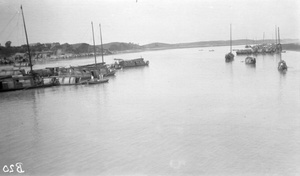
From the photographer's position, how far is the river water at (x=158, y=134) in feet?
21.6

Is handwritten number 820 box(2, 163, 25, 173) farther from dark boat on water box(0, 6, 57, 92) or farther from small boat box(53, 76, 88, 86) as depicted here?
small boat box(53, 76, 88, 86)

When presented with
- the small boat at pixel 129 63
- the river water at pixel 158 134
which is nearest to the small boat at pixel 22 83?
the river water at pixel 158 134

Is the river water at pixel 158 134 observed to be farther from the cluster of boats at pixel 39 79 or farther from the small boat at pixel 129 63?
the small boat at pixel 129 63

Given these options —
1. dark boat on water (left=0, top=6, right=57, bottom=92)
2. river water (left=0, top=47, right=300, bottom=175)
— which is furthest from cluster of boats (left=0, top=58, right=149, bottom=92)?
river water (left=0, top=47, right=300, bottom=175)

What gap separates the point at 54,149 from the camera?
8.09 m

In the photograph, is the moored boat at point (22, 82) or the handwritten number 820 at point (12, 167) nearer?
the handwritten number 820 at point (12, 167)

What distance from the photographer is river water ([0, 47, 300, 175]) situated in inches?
260

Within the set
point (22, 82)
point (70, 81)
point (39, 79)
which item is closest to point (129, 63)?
point (70, 81)

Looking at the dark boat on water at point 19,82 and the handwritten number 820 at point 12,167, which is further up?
the dark boat on water at point 19,82

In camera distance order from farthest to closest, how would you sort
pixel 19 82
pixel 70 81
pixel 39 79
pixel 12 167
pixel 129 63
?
pixel 129 63, pixel 70 81, pixel 39 79, pixel 19 82, pixel 12 167

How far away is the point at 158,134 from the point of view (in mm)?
8805

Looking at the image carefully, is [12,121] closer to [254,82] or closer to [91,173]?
[91,173]

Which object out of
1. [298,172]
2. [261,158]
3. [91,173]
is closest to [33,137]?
[91,173]

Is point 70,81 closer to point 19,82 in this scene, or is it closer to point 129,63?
point 19,82
